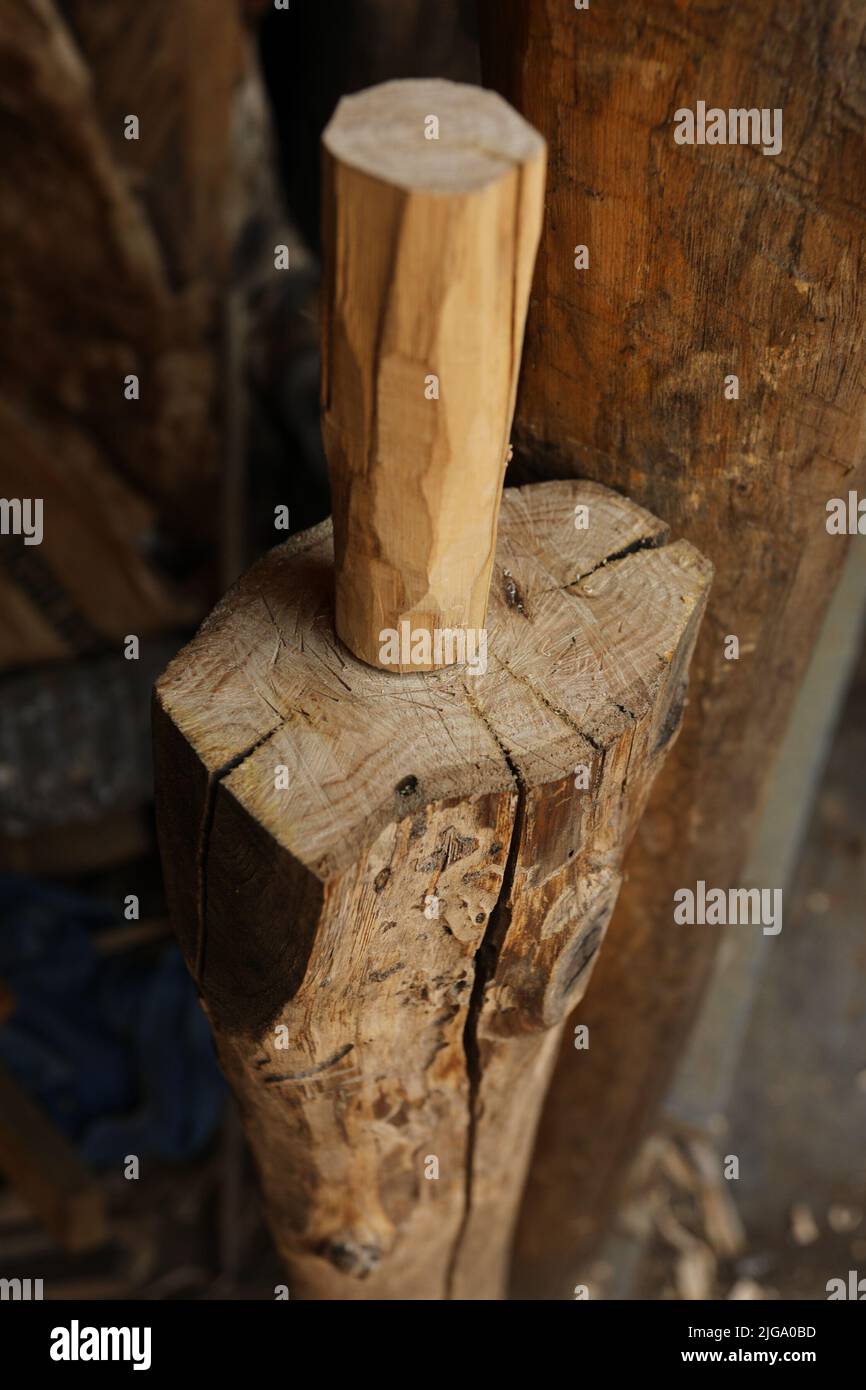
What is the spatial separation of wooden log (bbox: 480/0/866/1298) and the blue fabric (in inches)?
84.0

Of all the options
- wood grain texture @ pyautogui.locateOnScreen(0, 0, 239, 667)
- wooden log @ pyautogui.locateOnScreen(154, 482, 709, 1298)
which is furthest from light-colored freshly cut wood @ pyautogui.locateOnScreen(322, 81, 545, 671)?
wood grain texture @ pyautogui.locateOnScreen(0, 0, 239, 667)

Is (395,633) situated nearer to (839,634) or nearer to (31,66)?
(839,634)

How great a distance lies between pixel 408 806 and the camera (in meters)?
1.44

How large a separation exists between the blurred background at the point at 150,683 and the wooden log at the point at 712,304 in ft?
4.17

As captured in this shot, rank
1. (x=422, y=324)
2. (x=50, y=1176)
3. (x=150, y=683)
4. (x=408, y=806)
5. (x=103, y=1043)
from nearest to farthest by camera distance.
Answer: (x=422, y=324), (x=408, y=806), (x=50, y=1176), (x=103, y=1043), (x=150, y=683)

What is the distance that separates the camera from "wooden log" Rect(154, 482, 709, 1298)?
146 cm

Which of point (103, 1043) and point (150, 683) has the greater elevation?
point (150, 683)

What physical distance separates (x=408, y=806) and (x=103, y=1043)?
278 centimetres

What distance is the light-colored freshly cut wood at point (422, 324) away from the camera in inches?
44.0

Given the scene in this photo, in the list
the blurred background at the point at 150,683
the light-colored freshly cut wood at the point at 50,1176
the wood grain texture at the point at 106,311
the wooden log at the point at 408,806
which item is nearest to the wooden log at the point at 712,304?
the wooden log at the point at 408,806

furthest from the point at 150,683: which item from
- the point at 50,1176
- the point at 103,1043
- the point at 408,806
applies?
the point at 408,806

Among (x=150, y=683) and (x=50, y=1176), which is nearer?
(x=50, y=1176)

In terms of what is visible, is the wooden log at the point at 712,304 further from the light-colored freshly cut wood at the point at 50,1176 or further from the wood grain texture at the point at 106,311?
the wood grain texture at the point at 106,311

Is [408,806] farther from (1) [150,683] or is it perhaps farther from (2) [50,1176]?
(1) [150,683]
